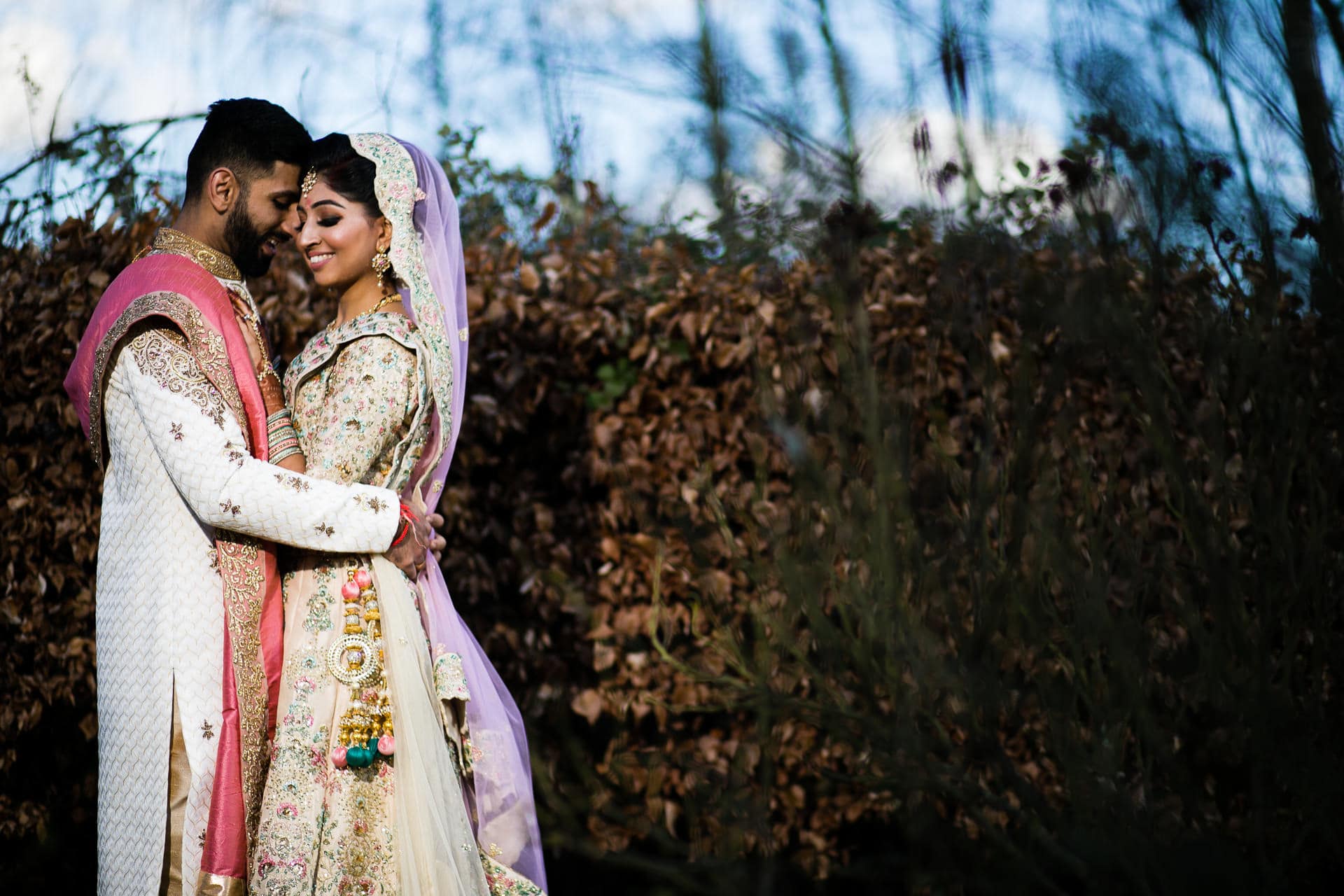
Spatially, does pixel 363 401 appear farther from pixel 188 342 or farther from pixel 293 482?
pixel 188 342

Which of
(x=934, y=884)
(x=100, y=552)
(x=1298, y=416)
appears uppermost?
(x=100, y=552)

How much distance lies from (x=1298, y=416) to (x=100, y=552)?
6.99ft

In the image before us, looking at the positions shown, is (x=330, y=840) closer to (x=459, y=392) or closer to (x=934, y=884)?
(x=459, y=392)

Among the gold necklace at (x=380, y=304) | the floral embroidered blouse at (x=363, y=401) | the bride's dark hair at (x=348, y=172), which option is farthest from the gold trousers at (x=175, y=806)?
the bride's dark hair at (x=348, y=172)

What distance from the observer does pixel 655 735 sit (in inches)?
151

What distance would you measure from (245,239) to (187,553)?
27.2 inches

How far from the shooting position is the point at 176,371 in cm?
214

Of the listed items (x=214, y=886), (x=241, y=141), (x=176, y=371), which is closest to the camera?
(x=214, y=886)

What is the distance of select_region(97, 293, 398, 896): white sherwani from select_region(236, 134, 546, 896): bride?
0.12m

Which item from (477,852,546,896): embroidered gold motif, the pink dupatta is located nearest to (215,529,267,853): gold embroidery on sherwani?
the pink dupatta

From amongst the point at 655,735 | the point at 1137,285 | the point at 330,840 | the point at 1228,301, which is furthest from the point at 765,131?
the point at 655,735

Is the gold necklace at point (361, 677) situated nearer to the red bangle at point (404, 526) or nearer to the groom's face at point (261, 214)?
the red bangle at point (404, 526)

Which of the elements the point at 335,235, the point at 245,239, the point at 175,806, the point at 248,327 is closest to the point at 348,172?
the point at 335,235

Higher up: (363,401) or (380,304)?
(380,304)
